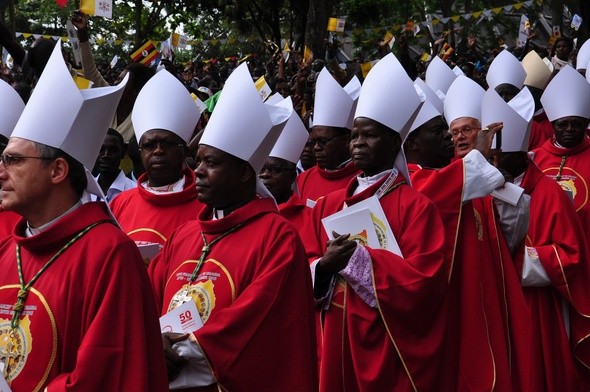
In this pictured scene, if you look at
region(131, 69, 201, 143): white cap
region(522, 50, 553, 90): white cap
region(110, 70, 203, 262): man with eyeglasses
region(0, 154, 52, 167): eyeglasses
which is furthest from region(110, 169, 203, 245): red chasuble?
region(522, 50, 553, 90): white cap

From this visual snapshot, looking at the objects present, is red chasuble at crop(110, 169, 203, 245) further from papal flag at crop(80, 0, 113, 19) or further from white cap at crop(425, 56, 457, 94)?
white cap at crop(425, 56, 457, 94)

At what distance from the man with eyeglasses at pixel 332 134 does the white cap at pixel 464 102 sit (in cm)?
73

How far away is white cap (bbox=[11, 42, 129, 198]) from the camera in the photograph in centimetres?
409

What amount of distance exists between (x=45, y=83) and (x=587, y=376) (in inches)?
207

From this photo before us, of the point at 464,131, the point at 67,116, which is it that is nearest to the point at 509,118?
the point at 464,131

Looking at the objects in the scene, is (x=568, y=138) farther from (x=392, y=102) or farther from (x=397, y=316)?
(x=397, y=316)

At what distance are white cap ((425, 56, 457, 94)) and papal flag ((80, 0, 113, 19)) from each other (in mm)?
3556

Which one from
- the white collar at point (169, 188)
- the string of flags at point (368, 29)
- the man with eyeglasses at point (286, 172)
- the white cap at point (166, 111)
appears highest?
the white cap at point (166, 111)

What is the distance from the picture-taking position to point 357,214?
19.3ft

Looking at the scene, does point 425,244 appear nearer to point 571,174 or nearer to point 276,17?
point 571,174

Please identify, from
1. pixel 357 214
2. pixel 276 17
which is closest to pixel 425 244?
pixel 357 214

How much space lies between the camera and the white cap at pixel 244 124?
5242 mm

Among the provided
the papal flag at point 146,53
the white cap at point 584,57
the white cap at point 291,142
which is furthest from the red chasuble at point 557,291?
the papal flag at point 146,53

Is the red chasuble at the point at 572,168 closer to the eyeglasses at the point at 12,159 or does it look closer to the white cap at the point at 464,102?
the white cap at the point at 464,102
